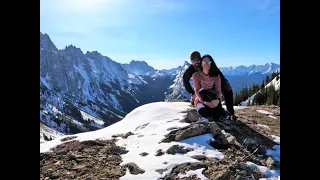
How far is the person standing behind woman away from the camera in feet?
36.4

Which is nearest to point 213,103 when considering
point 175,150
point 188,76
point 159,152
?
point 188,76

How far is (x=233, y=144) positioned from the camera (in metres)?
8.58

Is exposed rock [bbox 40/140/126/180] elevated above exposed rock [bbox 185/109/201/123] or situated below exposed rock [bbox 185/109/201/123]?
below

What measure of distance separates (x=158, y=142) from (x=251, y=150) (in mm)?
2886

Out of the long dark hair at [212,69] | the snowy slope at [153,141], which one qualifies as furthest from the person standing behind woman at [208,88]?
the snowy slope at [153,141]

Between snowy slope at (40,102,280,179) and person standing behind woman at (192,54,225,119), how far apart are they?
1.14 meters

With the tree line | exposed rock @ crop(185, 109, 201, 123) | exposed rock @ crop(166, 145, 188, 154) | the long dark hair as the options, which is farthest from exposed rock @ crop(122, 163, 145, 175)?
the tree line

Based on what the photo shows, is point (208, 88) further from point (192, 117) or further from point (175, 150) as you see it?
point (175, 150)

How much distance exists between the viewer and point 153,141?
9.16 metres

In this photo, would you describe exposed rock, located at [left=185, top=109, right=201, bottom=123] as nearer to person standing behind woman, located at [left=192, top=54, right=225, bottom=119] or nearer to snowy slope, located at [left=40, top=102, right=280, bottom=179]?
person standing behind woman, located at [left=192, top=54, right=225, bottom=119]

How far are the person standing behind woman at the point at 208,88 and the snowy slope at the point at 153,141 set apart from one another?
114 centimetres

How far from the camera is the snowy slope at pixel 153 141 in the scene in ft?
23.0
